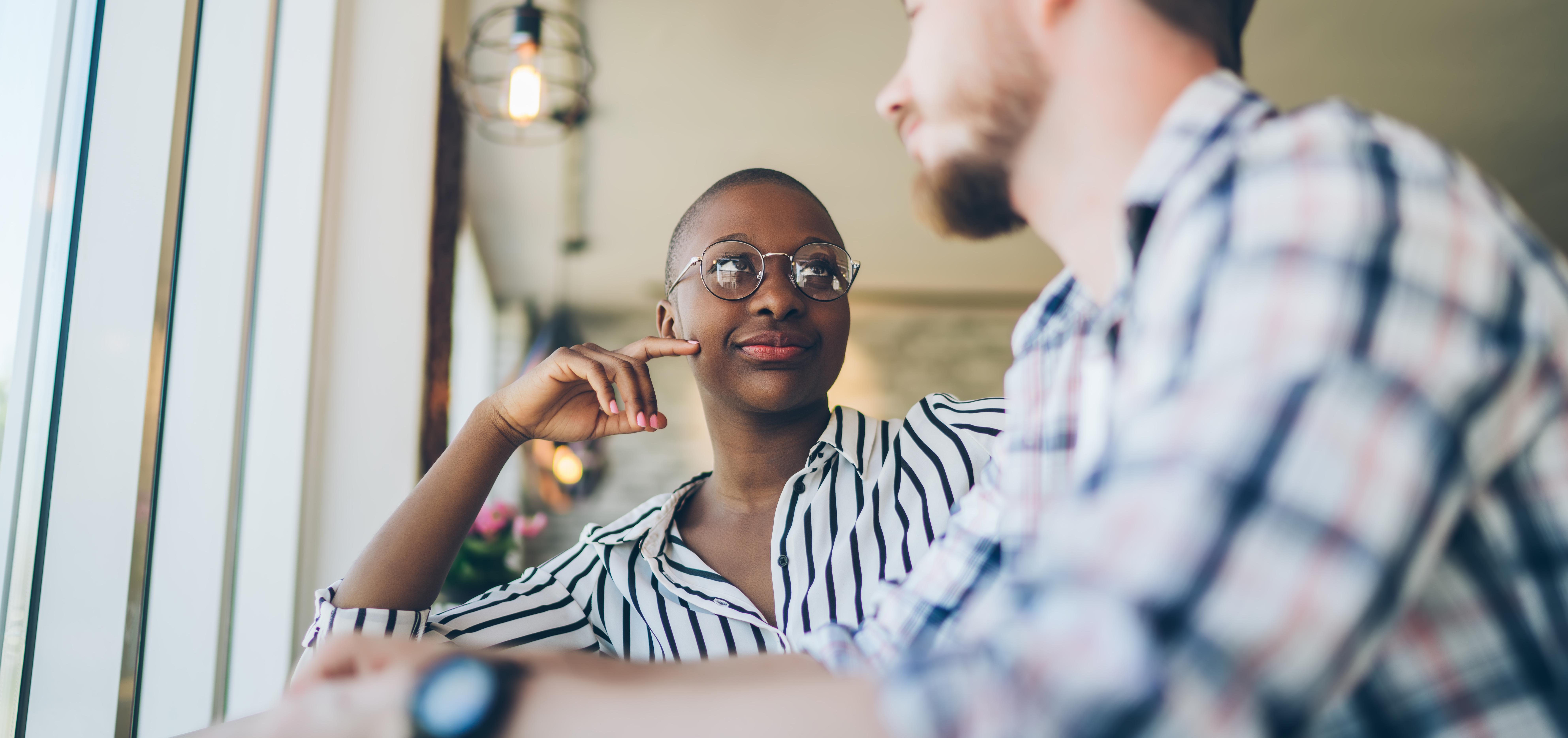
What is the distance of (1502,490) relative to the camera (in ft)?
1.16

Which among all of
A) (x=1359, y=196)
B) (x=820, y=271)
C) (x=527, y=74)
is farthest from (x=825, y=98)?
(x=1359, y=196)

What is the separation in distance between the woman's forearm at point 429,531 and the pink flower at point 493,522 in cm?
99

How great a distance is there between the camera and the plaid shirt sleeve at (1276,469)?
10.6 inches

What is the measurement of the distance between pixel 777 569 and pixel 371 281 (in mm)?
1084

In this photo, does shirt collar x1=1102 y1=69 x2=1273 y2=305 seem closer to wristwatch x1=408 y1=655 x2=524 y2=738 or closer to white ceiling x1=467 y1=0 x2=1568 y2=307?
wristwatch x1=408 y1=655 x2=524 y2=738

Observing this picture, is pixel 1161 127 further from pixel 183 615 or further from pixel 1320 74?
pixel 1320 74

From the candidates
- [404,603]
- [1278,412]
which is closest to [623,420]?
[404,603]

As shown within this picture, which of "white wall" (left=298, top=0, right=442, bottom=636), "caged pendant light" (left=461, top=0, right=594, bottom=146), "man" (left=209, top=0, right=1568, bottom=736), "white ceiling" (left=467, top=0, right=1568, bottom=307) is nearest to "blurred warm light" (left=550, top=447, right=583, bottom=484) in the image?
"white ceiling" (left=467, top=0, right=1568, bottom=307)

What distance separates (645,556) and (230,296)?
80 centimetres

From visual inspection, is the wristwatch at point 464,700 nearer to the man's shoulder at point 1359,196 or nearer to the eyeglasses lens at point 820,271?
the man's shoulder at point 1359,196

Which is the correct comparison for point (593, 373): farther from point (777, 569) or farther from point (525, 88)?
point (525, 88)

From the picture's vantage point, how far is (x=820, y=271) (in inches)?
44.6

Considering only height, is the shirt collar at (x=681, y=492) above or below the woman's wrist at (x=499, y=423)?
below

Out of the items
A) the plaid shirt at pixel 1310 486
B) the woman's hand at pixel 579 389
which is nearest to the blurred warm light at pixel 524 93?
the woman's hand at pixel 579 389
